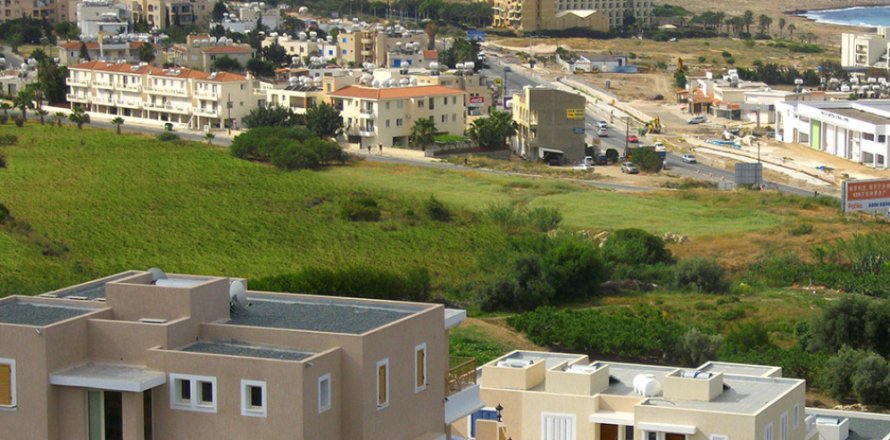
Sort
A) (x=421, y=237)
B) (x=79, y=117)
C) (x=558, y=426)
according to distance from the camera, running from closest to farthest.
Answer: (x=558, y=426) → (x=421, y=237) → (x=79, y=117)

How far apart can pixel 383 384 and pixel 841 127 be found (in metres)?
68.2

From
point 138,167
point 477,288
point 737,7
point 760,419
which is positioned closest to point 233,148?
point 138,167

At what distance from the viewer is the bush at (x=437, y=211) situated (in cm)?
5875

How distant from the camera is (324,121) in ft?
255

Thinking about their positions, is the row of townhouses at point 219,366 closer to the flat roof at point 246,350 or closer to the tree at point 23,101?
the flat roof at point 246,350

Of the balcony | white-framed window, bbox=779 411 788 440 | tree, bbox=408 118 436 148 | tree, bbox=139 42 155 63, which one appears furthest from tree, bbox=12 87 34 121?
the balcony

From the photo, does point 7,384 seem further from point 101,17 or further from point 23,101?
point 101,17

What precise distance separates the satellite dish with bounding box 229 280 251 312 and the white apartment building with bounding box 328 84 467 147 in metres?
60.5

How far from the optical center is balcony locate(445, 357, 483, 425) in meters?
17.2

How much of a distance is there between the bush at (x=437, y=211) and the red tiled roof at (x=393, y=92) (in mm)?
18917

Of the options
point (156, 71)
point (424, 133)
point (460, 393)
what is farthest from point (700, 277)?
point (156, 71)

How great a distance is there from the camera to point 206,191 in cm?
6438

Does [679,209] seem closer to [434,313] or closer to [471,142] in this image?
[471,142]

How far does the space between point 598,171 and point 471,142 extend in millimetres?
7464
